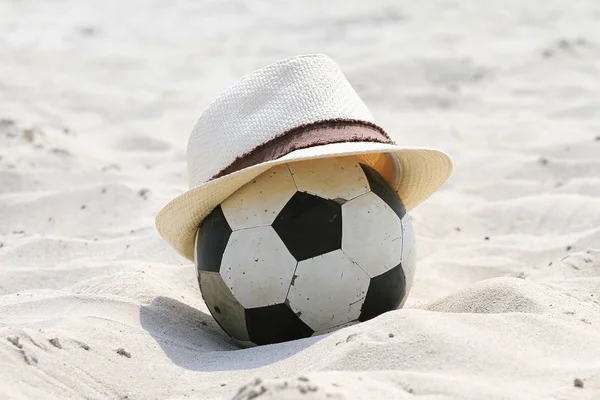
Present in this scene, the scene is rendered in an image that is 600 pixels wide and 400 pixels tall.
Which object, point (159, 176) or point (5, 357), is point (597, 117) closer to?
point (159, 176)

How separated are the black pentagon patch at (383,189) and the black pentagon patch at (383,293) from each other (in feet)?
0.60

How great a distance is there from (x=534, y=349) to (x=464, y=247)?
6.20 feet

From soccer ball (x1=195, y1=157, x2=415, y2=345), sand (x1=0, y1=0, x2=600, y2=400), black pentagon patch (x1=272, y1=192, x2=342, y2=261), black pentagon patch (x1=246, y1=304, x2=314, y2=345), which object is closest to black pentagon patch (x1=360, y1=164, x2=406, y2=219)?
soccer ball (x1=195, y1=157, x2=415, y2=345)

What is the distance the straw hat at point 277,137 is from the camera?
261 cm

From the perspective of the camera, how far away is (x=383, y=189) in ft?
8.93

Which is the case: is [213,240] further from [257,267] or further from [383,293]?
[383,293]

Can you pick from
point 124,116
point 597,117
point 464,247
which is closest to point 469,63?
point 597,117

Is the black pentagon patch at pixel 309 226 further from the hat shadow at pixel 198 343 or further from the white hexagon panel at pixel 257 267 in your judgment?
the hat shadow at pixel 198 343

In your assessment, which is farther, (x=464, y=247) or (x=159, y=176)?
(x=159, y=176)

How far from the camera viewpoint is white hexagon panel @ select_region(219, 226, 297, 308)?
2.54m

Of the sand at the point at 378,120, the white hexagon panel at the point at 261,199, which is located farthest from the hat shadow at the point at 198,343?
the white hexagon panel at the point at 261,199

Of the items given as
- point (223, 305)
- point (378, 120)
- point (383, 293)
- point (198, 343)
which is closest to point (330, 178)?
point (383, 293)

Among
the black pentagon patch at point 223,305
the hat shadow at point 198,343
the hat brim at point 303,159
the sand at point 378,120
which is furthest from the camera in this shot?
the black pentagon patch at point 223,305

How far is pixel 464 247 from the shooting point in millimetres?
4129
